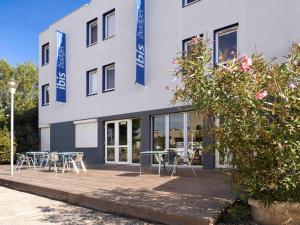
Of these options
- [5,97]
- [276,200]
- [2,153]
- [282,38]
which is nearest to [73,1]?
[2,153]

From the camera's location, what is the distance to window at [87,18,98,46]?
63.3ft

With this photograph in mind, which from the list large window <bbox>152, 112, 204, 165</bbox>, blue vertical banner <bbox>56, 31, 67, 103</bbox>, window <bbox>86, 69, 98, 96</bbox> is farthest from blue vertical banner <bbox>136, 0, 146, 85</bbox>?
blue vertical banner <bbox>56, 31, 67, 103</bbox>

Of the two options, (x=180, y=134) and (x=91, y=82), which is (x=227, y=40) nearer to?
(x=180, y=134)

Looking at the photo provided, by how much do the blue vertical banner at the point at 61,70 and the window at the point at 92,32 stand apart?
2.01 metres

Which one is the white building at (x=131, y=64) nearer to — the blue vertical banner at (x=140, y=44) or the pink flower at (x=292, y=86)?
the blue vertical banner at (x=140, y=44)

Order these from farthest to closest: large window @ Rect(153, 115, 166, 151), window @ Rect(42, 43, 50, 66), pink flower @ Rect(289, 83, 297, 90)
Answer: window @ Rect(42, 43, 50, 66), large window @ Rect(153, 115, 166, 151), pink flower @ Rect(289, 83, 297, 90)

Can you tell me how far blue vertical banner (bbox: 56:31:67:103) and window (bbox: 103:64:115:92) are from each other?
350 centimetres

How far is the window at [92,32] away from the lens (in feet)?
63.3

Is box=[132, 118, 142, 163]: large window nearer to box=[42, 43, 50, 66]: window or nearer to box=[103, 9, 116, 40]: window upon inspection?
box=[103, 9, 116, 40]: window

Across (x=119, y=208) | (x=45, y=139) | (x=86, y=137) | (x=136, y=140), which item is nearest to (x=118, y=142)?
(x=136, y=140)

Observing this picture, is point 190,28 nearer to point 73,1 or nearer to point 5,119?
point 73,1

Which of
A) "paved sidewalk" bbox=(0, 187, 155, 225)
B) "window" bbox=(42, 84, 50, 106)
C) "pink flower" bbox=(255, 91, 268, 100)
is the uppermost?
"window" bbox=(42, 84, 50, 106)

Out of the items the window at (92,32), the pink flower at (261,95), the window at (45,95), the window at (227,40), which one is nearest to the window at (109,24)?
the window at (92,32)

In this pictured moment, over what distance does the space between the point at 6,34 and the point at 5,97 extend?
1399 cm
